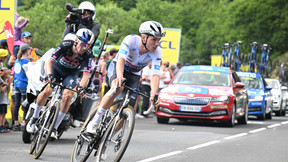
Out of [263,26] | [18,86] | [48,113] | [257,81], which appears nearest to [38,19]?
[263,26]

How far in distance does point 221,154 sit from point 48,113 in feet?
9.83

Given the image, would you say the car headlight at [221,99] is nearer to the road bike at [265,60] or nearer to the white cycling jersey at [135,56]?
the white cycling jersey at [135,56]

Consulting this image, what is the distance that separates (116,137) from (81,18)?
510 cm

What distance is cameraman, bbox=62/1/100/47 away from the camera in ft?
39.3

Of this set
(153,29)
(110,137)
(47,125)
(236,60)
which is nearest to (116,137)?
(110,137)

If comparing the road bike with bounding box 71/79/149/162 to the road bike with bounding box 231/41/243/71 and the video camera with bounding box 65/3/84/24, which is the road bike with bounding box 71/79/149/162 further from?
the road bike with bounding box 231/41/243/71

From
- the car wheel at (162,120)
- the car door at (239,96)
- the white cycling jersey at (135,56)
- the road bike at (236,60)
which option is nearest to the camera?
the white cycling jersey at (135,56)

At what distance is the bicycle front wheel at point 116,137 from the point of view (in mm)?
7284

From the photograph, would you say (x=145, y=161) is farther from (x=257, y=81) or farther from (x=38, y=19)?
(x=38, y=19)

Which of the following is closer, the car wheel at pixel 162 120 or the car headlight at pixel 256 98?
the car wheel at pixel 162 120

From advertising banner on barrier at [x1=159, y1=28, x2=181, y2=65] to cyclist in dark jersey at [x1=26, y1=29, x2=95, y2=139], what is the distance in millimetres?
18947

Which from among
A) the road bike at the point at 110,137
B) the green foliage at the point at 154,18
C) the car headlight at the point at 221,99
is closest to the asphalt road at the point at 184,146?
the road bike at the point at 110,137

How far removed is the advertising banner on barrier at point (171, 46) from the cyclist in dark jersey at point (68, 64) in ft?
62.2

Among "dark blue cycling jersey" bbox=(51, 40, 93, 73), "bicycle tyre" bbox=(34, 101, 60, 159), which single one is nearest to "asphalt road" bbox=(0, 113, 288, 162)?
"bicycle tyre" bbox=(34, 101, 60, 159)
